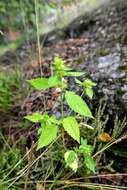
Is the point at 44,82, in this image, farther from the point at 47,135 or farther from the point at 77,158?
the point at 77,158

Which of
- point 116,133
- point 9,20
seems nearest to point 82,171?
point 116,133

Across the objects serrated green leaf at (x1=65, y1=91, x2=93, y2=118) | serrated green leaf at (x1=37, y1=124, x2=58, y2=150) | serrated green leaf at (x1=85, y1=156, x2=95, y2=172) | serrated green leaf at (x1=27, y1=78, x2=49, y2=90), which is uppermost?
serrated green leaf at (x1=27, y1=78, x2=49, y2=90)

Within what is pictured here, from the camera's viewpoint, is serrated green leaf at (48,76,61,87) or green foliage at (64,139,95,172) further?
green foliage at (64,139,95,172)

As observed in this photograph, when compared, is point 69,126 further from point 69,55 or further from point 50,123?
point 69,55

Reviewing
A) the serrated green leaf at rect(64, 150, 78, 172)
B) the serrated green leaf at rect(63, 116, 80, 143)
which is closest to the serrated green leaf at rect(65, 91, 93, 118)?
the serrated green leaf at rect(63, 116, 80, 143)

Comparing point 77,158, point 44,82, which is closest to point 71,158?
point 77,158

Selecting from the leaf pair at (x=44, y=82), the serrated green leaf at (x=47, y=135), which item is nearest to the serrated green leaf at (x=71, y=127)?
the serrated green leaf at (x=47, y=135)

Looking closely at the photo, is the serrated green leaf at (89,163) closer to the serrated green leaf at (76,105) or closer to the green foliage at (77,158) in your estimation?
the green foliage at (77,158)

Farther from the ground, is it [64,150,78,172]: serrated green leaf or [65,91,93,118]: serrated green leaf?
[65,91,93,118]: serrated green leaf

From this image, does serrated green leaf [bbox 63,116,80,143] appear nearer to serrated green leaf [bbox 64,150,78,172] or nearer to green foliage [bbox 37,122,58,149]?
green foliage [bbox 37,122,58,149]
